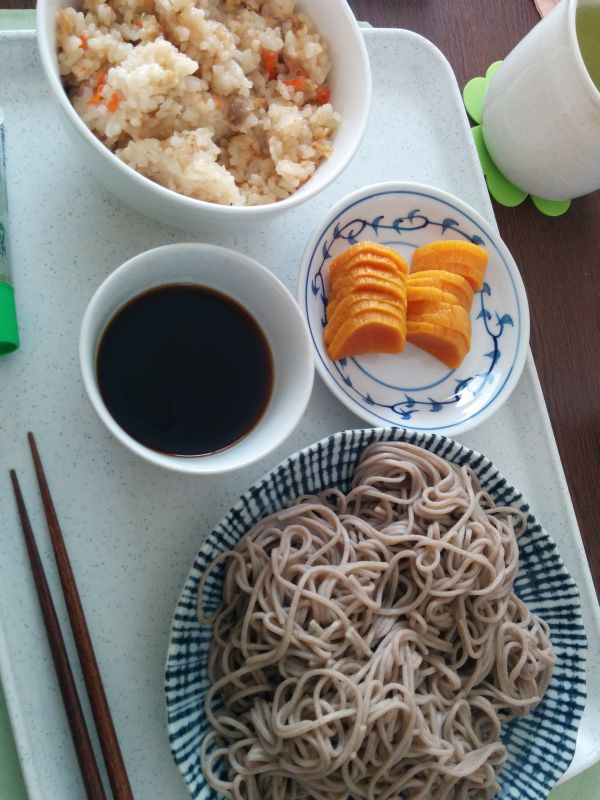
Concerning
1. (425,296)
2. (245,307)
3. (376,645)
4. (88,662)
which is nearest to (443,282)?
(425,296)

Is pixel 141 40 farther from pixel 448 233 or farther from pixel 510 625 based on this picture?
pixel 510 625

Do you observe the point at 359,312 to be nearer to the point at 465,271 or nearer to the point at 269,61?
the point at 465,271

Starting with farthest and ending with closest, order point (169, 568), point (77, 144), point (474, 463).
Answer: point (474, 463) < point (169, 568) < point (77, 144)

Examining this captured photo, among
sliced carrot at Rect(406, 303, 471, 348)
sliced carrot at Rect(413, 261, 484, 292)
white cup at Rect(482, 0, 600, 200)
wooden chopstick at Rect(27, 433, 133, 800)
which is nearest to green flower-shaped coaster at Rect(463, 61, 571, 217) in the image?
white cup at Rect(482, 0, 600, 200)

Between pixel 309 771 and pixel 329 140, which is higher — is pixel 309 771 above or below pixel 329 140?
below

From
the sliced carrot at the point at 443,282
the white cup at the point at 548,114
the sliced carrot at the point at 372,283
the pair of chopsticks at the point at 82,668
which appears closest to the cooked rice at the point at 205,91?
the sliced carrot at the point at 372,283

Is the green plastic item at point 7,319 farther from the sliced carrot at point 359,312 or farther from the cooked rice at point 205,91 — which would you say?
the sliced carrot at point 359,312

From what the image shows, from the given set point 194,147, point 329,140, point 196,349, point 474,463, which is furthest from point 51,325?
point 474,463
